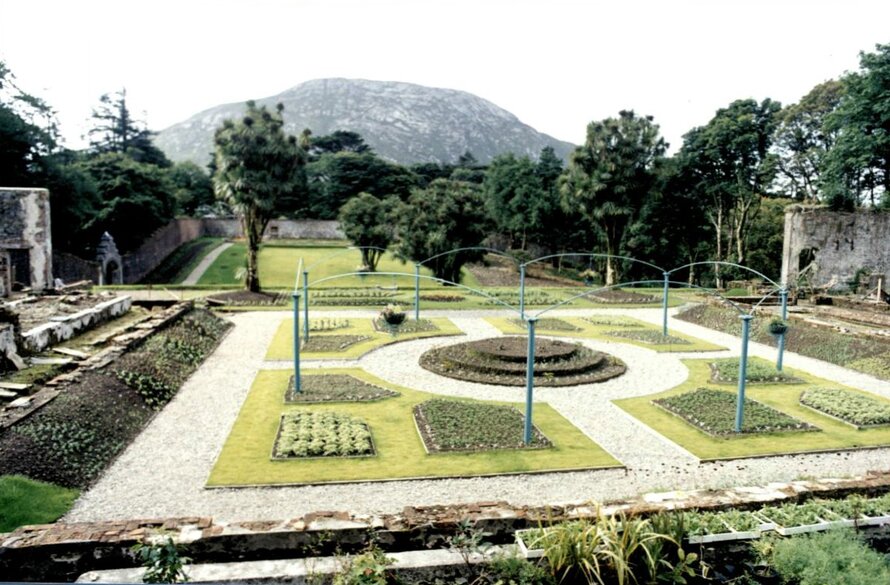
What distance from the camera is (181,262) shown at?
4950cm

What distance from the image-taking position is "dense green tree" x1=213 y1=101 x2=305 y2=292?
3059 cm

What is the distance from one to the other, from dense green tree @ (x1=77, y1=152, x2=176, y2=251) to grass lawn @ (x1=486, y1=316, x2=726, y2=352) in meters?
31.4

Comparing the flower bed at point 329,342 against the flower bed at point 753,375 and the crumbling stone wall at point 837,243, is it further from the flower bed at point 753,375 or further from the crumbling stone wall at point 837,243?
the crumbling stone wall at point 837,243

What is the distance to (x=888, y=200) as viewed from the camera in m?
35.8

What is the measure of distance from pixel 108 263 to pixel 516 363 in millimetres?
30639

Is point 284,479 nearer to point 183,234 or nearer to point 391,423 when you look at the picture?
point 391,423

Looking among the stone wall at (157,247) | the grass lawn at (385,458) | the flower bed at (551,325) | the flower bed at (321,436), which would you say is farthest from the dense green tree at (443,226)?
the flower bed at (321,436)

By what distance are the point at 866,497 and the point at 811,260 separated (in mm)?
31511

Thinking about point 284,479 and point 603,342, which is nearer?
point 284,479

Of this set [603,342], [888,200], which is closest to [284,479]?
[603,342]

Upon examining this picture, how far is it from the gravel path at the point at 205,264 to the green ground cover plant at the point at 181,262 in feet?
0.92

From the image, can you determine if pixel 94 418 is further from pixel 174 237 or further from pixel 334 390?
pixel 174 237

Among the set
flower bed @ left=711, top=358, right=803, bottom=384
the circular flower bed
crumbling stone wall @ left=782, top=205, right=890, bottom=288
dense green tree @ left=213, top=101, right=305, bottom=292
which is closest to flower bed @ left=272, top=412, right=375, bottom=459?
the circular flower bed

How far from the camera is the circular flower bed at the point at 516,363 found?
1825 cm
